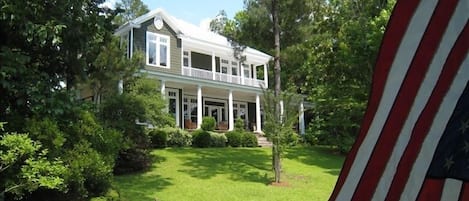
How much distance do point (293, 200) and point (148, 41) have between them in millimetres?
17997

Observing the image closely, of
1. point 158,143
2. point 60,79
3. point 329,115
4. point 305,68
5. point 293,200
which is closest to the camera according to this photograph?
point 60,79

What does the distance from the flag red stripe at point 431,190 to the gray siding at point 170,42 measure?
24852 mm

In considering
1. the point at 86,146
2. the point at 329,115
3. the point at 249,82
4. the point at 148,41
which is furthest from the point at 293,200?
the point at 249,82

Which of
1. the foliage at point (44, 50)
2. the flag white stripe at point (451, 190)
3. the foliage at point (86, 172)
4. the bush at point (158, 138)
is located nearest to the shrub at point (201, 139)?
the bush at point (158, 138)

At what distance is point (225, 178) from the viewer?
1491cm

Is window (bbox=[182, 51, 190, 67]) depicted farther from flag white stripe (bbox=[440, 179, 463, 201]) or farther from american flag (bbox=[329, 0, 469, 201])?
flag white stripe (bbox=[440, 179, 463, 201])

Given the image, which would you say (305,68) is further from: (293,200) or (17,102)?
(17,102)

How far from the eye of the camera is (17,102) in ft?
28.7

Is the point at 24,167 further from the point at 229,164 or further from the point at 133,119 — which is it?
the point at 229,164

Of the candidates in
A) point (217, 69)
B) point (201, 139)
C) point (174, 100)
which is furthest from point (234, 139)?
point (217, 69)

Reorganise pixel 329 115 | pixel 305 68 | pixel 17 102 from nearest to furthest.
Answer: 1. pixel 17 102
2. pixel 329 115
3. pixel 305 68

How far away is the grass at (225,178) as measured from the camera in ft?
39.9

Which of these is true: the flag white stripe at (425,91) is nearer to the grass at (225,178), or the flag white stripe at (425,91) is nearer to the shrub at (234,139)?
the grass at (225,178)

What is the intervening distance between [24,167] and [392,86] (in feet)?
23.5
